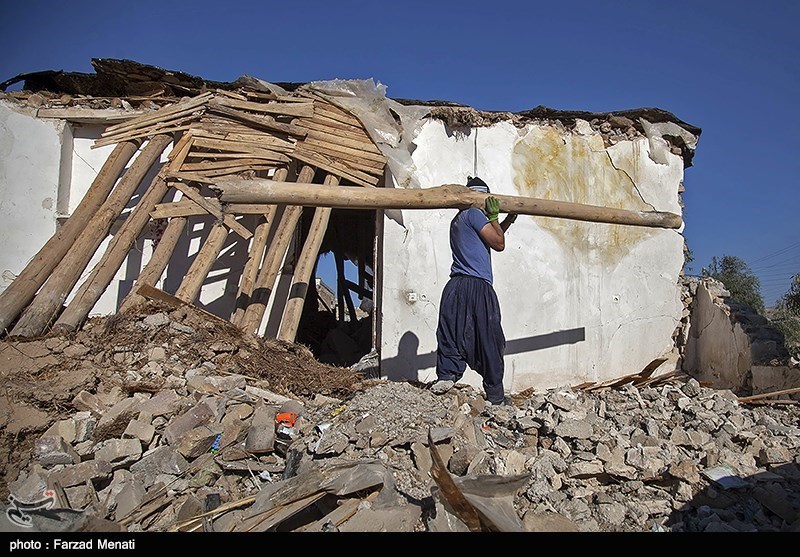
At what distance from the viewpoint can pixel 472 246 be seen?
464 centimetres

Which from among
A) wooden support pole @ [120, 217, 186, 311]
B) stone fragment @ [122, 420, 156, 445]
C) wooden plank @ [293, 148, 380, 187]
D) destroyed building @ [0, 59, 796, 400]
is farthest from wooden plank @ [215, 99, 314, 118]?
stone fragment @ [122, 420, 156, 445]

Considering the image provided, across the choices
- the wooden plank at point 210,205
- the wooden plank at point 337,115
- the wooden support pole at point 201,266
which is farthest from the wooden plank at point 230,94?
the wooden support pole at point 201,266

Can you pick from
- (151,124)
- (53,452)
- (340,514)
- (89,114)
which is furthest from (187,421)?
(89,114)

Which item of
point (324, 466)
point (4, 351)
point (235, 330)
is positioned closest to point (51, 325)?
point (4, 351)

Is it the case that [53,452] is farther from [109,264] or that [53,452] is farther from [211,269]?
[211,269]

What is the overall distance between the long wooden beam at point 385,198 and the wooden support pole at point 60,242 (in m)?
2.19

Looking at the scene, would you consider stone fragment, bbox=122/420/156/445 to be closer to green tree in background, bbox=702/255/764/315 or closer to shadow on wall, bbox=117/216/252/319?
shadow on wall, bbox=117/216/252/319

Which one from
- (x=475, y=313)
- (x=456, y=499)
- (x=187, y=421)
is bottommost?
(x=456, y=499)

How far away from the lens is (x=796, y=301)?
11539 mm

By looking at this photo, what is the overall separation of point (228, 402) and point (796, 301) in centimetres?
1249

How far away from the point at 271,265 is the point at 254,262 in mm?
178

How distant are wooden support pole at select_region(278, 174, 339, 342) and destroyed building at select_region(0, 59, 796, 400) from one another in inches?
0.9

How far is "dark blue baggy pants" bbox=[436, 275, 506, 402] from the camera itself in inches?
175

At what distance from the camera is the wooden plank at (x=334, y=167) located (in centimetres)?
598
